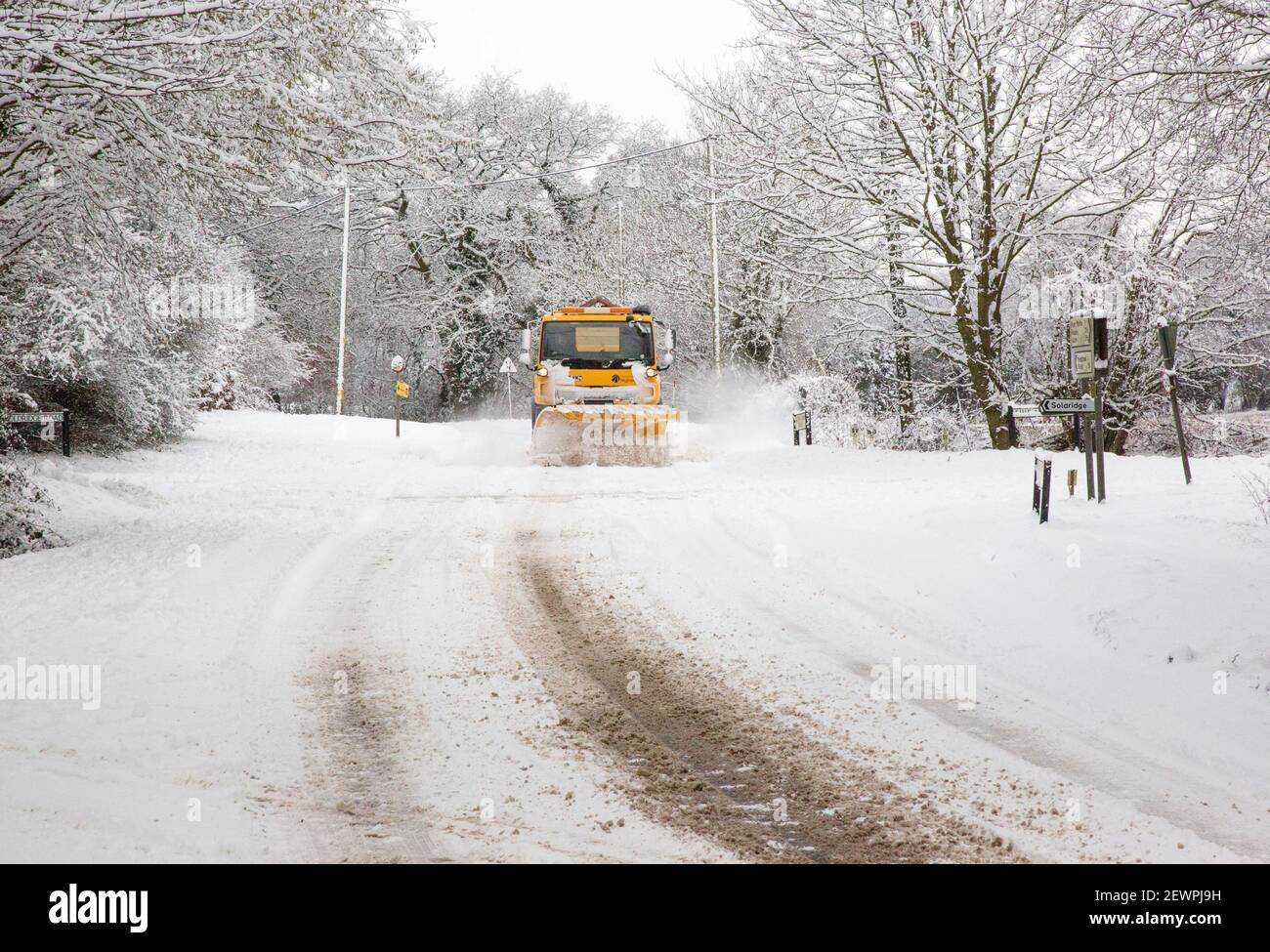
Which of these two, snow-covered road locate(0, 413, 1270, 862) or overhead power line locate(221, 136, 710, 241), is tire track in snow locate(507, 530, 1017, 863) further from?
overhead power line locate(221, 136, 710, 241)

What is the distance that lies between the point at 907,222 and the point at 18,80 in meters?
12.4

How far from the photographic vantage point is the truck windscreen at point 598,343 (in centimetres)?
1909

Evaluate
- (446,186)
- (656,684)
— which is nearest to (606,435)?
(446,186)

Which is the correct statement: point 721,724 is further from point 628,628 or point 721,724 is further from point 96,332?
point 96,332

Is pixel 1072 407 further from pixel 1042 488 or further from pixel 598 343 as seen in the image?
pixel 598 343

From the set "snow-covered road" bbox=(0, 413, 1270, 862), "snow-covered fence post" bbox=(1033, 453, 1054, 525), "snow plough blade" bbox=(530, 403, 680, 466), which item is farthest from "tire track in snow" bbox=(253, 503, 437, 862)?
"snow plough blade" bbox=(530, 403, 680, 466)

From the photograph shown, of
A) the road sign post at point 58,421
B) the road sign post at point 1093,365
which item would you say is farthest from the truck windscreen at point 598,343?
the road sign post at point 1093,365

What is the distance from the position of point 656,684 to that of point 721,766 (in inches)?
47.1

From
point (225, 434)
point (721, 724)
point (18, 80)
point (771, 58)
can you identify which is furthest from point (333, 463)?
point (721, 724)

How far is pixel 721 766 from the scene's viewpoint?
429 cm

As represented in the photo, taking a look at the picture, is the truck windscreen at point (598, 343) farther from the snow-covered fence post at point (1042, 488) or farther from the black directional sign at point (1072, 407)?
the snow-covered fence post at point (1042, 488)

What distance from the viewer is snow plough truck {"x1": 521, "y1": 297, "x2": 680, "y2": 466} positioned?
1702 cm

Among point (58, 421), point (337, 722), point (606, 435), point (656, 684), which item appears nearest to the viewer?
point (337, 722)
